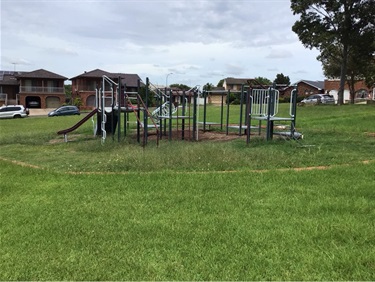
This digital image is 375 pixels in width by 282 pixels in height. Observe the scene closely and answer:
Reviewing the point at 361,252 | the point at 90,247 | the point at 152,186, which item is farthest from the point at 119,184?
the point at 361,252

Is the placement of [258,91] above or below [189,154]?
above

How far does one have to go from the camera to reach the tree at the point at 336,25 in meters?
32.7

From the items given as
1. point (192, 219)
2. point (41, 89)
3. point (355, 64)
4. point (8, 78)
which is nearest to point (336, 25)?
point (355, 64)

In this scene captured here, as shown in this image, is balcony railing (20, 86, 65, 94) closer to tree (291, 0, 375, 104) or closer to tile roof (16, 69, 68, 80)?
tile roof (16, 69, 68, 80)

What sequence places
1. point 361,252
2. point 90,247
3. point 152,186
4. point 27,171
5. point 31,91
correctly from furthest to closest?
point 31,91 → point 27,171 → point 152,186 → point 90,247 → point 361,252

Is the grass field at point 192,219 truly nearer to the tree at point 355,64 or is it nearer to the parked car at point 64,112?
the tree at point 355,64

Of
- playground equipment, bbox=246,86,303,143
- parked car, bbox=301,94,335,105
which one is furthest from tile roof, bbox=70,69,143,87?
playground equipment, bbox=246,86,303,143

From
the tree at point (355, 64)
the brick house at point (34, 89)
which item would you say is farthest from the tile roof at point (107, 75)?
the tree at point (355, 64)

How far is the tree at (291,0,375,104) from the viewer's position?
3269cm

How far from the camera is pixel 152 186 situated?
5.78 meters

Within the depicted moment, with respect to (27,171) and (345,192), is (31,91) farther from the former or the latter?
(345,192)

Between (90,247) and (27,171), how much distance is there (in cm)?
422

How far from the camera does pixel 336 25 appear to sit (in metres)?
33.4

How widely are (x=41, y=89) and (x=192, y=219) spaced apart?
6210 centimetres
